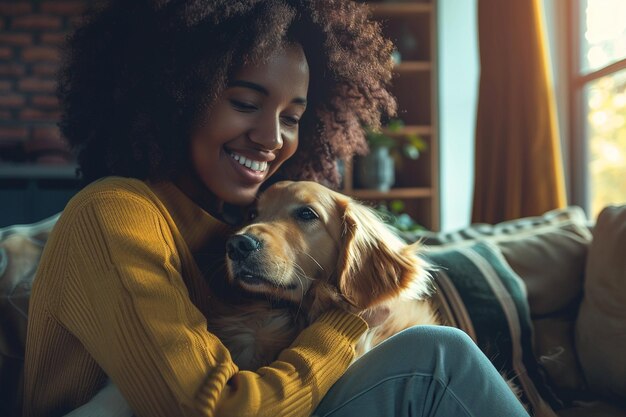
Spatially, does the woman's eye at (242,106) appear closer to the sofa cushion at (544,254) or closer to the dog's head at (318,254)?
the dog's head at (318,254)

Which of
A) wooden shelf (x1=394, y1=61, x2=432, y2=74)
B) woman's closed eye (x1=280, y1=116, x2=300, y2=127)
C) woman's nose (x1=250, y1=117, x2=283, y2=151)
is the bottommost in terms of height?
woman's nose (x1=250, y1=117, x2=283, y2=151)

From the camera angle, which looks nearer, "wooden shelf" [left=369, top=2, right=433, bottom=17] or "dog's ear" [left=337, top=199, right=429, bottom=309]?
"dog's ear" [left=337, top=199, right=429, bottom=309]

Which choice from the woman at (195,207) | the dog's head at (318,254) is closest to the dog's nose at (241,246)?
the dog's head at (318,254)

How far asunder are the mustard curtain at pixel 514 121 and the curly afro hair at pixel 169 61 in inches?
80.5

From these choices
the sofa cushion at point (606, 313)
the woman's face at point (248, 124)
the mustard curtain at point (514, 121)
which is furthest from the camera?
the mustard curtain at point (514, 121)

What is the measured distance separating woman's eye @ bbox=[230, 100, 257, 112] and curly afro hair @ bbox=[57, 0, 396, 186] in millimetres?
43

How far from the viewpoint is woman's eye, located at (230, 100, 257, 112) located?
1.31 metres

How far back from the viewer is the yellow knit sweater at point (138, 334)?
95 cm

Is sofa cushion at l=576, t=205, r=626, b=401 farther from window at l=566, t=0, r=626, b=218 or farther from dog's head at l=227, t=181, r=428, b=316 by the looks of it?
window at l=566, t=0, r=626, b=218

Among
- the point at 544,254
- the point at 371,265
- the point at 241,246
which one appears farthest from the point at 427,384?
the point at 544,254

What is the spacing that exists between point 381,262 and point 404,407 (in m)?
0.32

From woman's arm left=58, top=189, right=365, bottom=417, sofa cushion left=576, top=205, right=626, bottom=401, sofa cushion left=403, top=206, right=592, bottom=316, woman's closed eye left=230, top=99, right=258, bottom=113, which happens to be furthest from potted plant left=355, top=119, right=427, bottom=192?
woman's arm left=58, top=189, right=365, bottom=417

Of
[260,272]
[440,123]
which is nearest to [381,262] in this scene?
[260,272]

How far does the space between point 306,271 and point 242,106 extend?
0.37 metres
